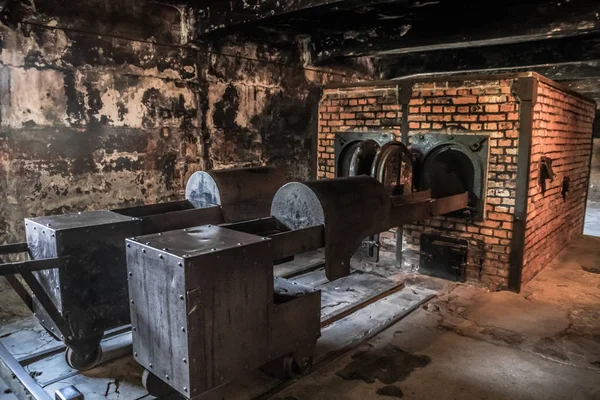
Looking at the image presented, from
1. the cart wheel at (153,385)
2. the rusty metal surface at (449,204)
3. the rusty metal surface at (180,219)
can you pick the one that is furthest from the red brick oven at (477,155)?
the cart wheel at (153,385)

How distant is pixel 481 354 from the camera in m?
2.97

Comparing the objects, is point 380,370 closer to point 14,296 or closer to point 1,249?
point 1,249

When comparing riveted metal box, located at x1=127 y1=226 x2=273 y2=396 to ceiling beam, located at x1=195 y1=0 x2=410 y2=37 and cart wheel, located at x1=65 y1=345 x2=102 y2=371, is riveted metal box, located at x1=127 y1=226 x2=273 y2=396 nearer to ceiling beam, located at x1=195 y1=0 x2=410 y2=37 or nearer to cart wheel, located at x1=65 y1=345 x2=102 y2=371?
cart wheel, located at x1=65 y1=345 x2=102 y2=371

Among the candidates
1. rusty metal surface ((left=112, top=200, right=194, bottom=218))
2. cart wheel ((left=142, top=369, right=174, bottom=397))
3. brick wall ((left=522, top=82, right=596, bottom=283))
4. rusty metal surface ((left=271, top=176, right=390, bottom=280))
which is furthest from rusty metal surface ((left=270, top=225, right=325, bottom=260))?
brick wall ((left=522, top=82, right=596, bottom=283))

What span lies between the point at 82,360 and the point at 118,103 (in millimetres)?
2251

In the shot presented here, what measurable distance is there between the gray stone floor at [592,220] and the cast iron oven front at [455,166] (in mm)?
4427

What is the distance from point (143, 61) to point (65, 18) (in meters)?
0.71

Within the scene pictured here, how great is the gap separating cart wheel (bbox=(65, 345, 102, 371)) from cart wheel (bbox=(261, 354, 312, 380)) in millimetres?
1053

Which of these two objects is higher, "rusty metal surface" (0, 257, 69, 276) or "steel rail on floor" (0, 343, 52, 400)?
"rusty metal surface" (0, 257, 69, 276)

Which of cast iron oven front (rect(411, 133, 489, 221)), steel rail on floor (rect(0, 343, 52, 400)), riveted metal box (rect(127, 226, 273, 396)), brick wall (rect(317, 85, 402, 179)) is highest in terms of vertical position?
brick wall (rect(317, 85, 402, 179))

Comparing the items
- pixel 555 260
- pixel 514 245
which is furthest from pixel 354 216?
pixel 555 260

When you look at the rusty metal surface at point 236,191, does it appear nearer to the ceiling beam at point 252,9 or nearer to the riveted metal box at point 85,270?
the riveted metal box at point 85,270

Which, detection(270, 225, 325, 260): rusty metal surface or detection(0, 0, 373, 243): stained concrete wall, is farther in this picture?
detection(0, 0, 373, 243): stained concrete wall

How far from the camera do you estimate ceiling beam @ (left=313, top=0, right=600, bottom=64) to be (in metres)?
3.69
